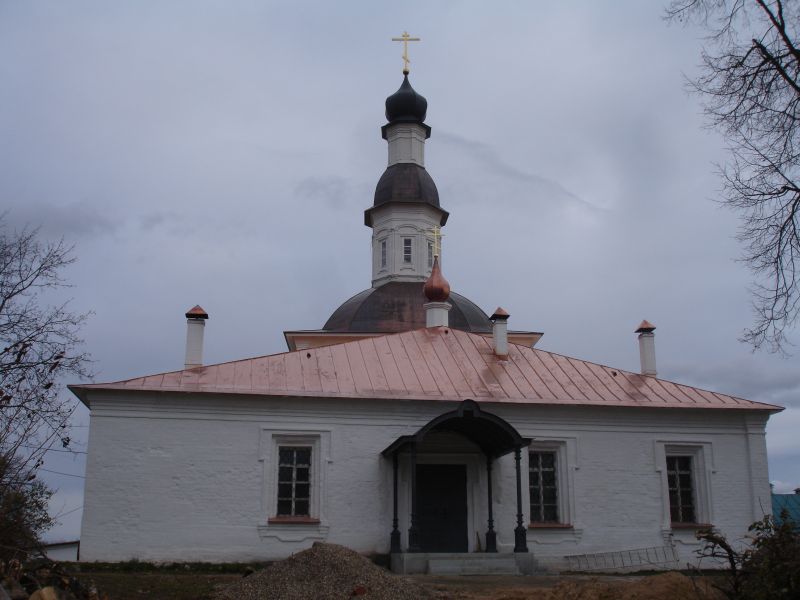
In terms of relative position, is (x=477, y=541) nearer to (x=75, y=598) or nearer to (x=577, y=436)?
(x=577, y=436)

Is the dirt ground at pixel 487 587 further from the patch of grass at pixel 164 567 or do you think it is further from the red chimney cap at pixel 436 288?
the red chimney cap at pixel 436 288

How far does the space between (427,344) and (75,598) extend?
10542mm

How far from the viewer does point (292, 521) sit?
16.0m

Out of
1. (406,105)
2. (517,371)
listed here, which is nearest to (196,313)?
(517,371)

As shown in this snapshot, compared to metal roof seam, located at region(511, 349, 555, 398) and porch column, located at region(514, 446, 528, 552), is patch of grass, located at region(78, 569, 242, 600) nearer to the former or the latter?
porch column, located at region(514, 446, 528, 552)

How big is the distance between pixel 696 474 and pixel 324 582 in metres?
9.24

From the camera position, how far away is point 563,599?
35.5ft

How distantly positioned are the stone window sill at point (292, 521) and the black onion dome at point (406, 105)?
17.2 metres

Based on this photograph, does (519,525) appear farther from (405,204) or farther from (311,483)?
(405,204)

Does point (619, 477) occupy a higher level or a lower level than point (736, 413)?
lower

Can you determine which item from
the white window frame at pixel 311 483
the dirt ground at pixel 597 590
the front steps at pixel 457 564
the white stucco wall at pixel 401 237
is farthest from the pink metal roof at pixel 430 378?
the white stucco wall at pixel 401 237

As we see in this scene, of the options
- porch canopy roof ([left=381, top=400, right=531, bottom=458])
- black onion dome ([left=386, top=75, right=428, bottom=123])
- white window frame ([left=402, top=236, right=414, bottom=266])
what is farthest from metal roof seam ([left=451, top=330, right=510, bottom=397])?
black onion dome ([left=386, top=75, right=428, bottom=123])

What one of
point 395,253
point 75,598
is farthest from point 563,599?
point 395,253

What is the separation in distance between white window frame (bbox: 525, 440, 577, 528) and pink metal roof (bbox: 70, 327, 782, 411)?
923 mm
